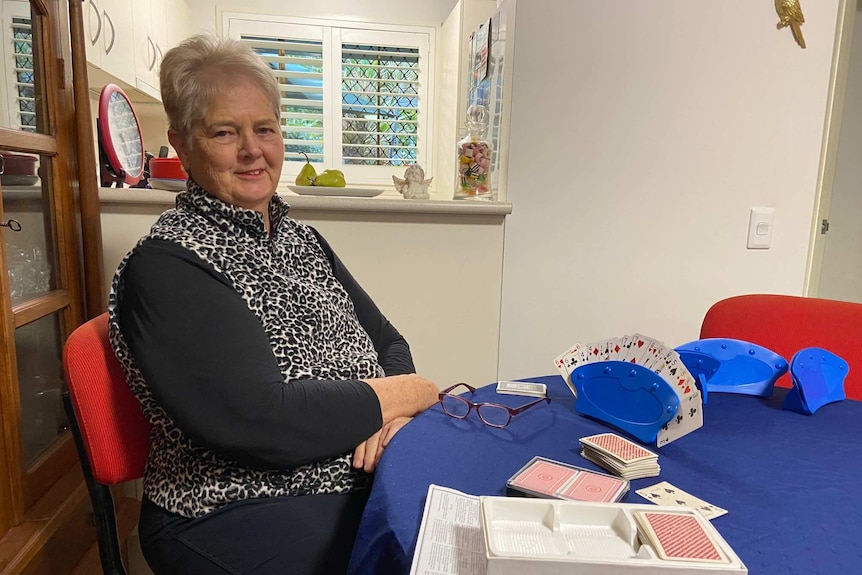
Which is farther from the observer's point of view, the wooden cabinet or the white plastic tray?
the wooden cabinet

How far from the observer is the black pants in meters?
0.90

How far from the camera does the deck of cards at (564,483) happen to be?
0.71 m

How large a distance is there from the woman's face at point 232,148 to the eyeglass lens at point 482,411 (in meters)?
0.52

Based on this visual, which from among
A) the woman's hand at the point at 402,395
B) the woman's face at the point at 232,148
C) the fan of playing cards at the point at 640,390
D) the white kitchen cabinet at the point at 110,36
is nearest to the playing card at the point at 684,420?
the fan of playing cards at the point at 640,390

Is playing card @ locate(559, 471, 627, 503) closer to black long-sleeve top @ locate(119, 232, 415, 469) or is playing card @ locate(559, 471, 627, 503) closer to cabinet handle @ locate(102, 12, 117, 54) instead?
black long-sleeve top @ locate(119, 232, 415, 469)

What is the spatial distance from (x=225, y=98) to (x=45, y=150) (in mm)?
520

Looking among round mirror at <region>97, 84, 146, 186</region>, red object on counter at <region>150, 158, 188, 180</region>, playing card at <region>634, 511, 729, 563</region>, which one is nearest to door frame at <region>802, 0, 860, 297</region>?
playing card at <region>634, 511, 729, 563</region>

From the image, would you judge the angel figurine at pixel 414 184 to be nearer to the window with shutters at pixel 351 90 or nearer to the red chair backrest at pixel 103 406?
the red chair backrest at pixel 103 406

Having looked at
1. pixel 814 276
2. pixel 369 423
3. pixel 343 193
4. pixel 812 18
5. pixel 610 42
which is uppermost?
pixel 812 18

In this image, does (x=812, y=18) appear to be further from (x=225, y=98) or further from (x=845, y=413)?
(x=225, y=98)

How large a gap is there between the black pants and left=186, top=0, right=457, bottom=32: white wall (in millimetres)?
3550

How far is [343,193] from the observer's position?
1.79m

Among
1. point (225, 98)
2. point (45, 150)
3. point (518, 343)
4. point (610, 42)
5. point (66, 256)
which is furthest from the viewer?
point (518, 343)

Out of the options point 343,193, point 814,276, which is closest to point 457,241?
point 343,193
